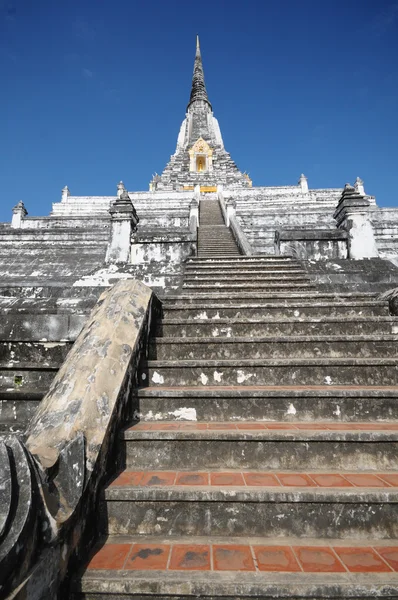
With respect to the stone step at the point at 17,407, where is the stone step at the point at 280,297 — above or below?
above

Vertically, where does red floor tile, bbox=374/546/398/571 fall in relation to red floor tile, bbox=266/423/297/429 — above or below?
below

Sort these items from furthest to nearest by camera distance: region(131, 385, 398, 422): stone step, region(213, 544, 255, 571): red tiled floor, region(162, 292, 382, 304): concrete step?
1. region(162, 292, 382, 304): concrete step
2. region(131, 385, 398, 422): stone step
3. region(213, 544, 255, 571): red tiled floor

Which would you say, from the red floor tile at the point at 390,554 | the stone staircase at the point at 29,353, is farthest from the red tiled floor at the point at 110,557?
the stone staircase at the point at 29,353

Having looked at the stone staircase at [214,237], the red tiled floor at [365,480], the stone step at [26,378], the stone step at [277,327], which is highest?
the stone staircase at [214,237]

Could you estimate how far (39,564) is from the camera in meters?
1.19

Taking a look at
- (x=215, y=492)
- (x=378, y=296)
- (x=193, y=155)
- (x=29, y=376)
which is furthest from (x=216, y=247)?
(x=193, y=155)

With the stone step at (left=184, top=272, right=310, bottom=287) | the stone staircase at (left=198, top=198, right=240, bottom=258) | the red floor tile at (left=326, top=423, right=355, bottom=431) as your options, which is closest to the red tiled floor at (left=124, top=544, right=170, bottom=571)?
the red floor tile at (left=326, top=423, right=355, bottom=431)

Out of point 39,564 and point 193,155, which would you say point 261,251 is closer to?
point 39,564

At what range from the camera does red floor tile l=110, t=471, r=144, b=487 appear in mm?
1806

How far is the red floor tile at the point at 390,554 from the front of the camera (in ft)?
4.78

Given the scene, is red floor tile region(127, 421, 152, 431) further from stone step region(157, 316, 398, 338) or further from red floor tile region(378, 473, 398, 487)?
red floor tile region(378, 473, 398, 487)

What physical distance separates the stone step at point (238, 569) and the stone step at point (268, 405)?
0.80m

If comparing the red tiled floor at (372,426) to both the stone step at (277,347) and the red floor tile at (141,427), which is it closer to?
the stone step at (277,347)

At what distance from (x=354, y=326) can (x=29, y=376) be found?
3.09 m
